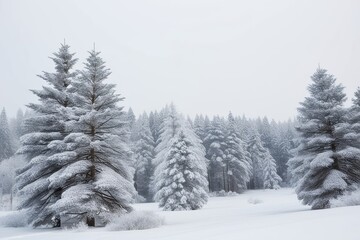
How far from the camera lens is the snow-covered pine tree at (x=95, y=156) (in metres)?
15.6

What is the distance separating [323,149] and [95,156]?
1496 cm

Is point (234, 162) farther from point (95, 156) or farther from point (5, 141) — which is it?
point (5, 141)

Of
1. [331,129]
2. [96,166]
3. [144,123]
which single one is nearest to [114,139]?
[96,166]

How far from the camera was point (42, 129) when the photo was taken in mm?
18234

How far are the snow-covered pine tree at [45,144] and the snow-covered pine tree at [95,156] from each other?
2.83 feet

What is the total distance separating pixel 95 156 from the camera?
17.5 meters

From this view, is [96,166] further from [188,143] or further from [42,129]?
[188,143]

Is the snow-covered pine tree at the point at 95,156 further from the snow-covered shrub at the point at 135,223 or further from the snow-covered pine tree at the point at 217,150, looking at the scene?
the snow-covered pine tree at the point at 217,150

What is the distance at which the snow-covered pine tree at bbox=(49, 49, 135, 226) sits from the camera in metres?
15.6

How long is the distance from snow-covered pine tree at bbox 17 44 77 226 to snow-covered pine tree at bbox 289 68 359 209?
14960 mm

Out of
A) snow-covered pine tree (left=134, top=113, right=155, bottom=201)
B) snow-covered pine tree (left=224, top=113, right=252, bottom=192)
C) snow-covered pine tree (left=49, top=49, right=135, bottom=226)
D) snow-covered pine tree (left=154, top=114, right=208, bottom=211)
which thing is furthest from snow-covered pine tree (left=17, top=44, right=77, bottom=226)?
snow-covered pine tree (left=224, top=113, right=252, bottom=192)

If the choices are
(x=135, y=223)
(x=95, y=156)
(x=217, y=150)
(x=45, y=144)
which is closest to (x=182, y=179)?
(x=95, y=156)

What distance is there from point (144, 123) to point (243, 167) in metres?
20.7

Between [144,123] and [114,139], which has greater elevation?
[144,123]
